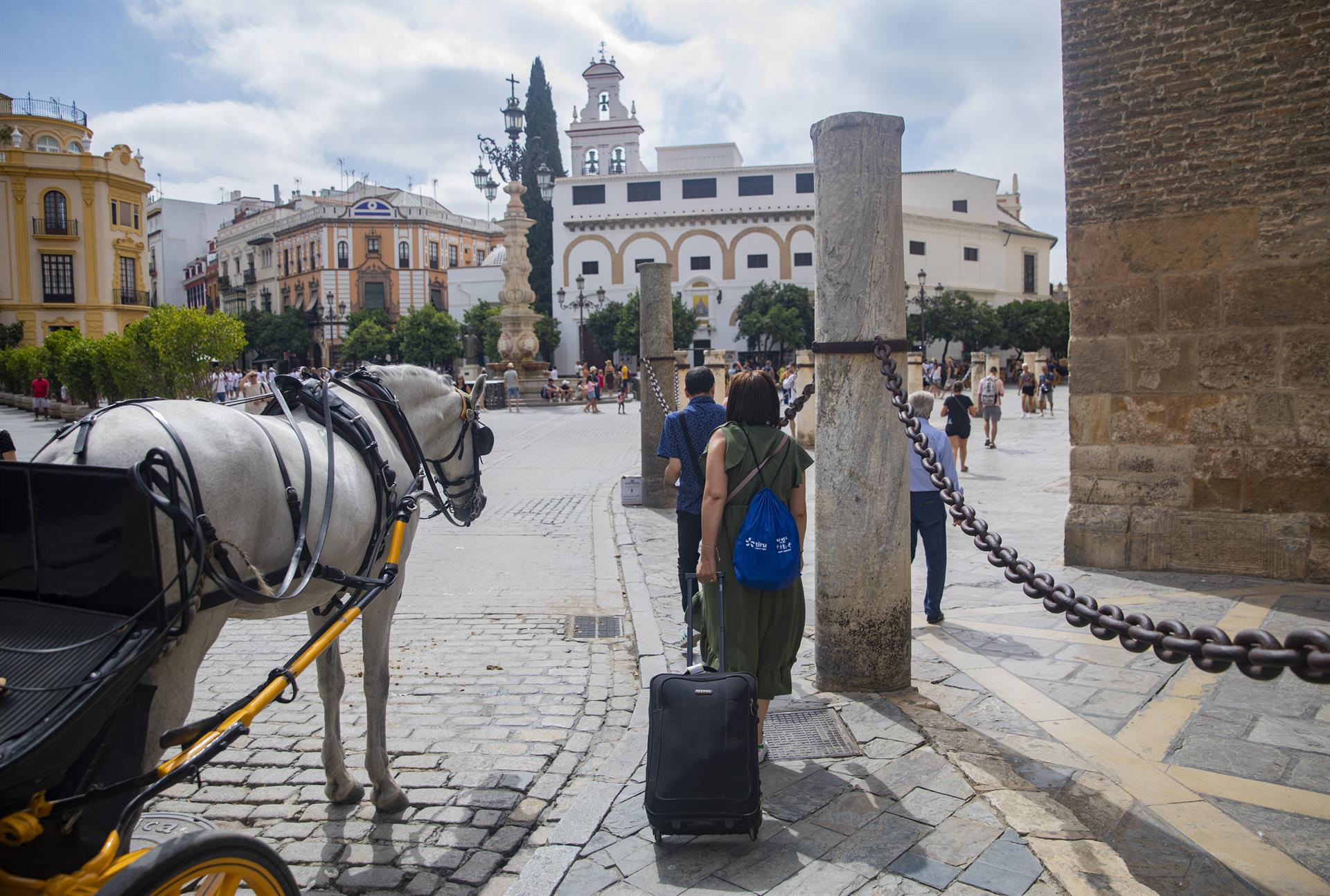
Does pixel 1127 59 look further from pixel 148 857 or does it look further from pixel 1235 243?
pixel 148 857

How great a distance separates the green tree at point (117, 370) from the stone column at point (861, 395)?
22177 millimetres

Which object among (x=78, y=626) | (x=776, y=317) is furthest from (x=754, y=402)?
→ (x=776, y=317)

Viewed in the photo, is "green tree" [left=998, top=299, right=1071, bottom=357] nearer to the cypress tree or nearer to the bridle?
the cypress tree

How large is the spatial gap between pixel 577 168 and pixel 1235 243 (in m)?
75.9

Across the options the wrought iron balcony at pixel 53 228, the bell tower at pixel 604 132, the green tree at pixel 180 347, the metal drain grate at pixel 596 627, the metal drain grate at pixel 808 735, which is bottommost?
the metal drain grate at pixel 596 627

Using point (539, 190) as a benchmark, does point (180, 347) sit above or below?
below

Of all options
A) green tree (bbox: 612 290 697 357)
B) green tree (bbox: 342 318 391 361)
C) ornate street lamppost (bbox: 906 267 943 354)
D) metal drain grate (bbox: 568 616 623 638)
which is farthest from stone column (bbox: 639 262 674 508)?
green tree (bbox: 342 318 391 361)

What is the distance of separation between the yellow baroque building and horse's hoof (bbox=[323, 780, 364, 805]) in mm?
52910

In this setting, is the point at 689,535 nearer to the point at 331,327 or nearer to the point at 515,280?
the point at 515,280

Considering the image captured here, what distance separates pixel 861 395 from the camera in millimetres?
4801

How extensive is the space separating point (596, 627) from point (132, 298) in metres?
57.2

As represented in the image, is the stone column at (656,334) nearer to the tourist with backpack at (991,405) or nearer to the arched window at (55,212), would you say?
the tourist with backpack at (991,405)

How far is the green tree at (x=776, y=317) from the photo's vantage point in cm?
Answer: 5834

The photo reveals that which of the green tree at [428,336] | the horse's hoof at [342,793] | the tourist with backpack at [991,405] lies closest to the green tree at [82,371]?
the tourist with backpack at [991,405]
